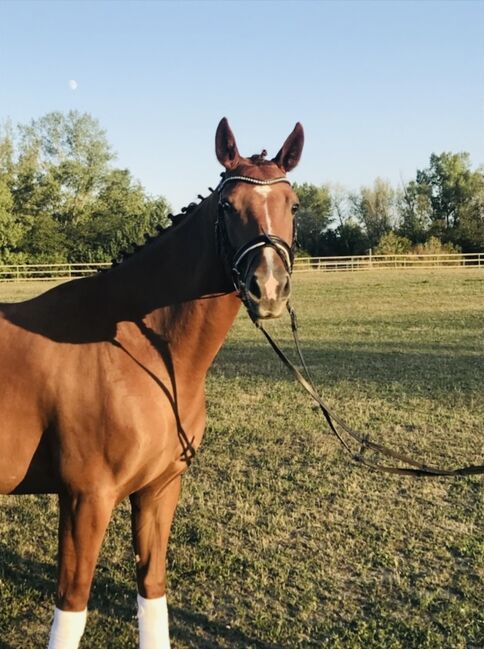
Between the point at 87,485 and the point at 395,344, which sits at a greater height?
the point at 87,485

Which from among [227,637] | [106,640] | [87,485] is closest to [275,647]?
[227,637]

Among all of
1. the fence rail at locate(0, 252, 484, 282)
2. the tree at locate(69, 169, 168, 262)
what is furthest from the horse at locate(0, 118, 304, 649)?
the tree at locate(69, 169, 168, 262)

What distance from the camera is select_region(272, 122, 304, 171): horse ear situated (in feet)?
9.33

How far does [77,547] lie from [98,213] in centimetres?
5398

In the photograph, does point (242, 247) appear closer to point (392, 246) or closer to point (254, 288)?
point (254, 288)

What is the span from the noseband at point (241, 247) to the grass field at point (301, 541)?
2.17 meters

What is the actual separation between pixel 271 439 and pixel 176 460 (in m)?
3.92

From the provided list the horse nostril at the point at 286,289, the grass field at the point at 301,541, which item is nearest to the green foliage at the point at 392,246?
the grass field at the point at 301,541

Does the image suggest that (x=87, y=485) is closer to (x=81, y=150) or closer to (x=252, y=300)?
(x=252, y=300)

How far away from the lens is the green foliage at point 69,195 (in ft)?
162

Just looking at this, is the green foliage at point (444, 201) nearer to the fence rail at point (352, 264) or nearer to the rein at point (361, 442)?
the fence rail at point (352, 264)

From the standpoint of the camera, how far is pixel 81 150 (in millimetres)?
54688

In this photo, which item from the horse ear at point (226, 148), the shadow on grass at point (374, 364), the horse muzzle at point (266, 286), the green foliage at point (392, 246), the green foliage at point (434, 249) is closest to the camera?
the horse muzzle at point (266, 286)

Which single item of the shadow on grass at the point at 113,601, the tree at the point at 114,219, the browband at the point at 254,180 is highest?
the tree at the point at 114,219
